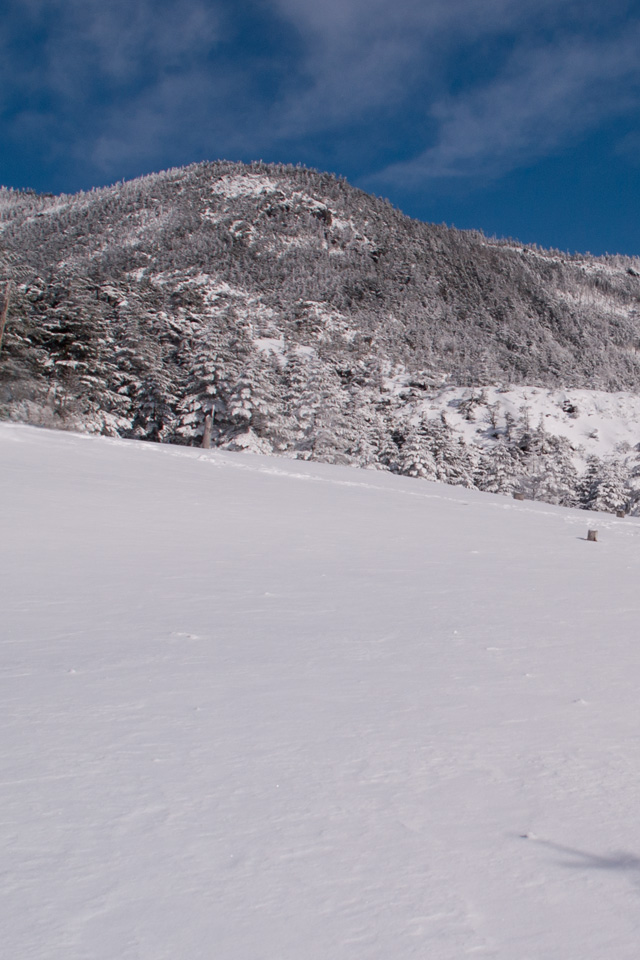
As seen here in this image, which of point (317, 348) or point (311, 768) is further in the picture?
point (317, 348)

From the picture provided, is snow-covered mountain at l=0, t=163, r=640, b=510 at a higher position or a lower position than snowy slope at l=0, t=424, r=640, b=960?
higher

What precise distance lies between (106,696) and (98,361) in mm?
29436

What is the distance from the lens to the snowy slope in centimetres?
185

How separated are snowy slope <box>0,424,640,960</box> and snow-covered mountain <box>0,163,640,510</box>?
78.3ft

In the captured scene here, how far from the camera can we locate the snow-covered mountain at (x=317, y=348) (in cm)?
3123

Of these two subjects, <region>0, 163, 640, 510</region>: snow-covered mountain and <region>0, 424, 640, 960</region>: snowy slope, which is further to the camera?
<region>0, 163, 640, 510</region>: snow-covered mountain

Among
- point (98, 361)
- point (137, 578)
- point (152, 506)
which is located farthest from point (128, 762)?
point (98, 361)

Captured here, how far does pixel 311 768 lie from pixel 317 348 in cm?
11273

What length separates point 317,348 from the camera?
113 meters

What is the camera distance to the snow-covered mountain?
31.2m

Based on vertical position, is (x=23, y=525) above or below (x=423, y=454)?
below

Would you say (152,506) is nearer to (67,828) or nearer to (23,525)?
(23,525)

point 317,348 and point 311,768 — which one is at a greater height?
point 317,348

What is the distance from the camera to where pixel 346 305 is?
15025 cm
